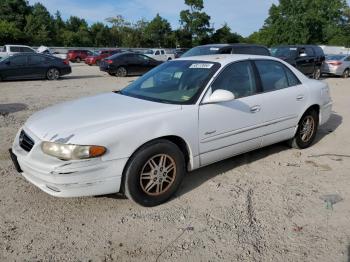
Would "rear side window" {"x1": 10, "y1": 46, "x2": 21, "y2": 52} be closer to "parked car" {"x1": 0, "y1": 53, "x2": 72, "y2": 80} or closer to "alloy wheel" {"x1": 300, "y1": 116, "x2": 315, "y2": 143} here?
"parked car" {"x1": 0, "y1": 53, "x2": 72, "y2": 80}

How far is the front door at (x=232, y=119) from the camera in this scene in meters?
4.20

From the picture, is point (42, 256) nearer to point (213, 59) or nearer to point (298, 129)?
point (213, 59)

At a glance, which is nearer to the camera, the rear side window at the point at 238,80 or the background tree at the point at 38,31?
the rear side window at the point at 238,80

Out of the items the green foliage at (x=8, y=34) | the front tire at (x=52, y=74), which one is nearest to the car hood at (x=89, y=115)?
the front tire at (x=52, y=74)

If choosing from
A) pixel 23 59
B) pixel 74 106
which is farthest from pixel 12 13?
pixel 74 106

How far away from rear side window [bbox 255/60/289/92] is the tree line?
5472cm

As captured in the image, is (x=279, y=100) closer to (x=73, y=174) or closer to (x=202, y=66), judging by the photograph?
(x=202, y=66)

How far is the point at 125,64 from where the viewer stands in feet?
65.8

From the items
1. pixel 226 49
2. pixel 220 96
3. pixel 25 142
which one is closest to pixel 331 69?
pixel 226 49

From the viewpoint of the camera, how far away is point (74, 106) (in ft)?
14.3

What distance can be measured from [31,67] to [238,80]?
45.8 ft

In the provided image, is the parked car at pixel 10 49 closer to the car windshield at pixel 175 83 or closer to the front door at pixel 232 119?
the car windshield at pixel 175 83

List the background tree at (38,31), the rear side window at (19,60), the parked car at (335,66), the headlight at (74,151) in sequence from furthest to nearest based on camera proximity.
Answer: the background tree at (38,31) < the parked car at (335,66) < the rear side window at (19,60) < the headlight at (74,151)

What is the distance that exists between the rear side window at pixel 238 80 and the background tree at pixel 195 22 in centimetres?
6151
